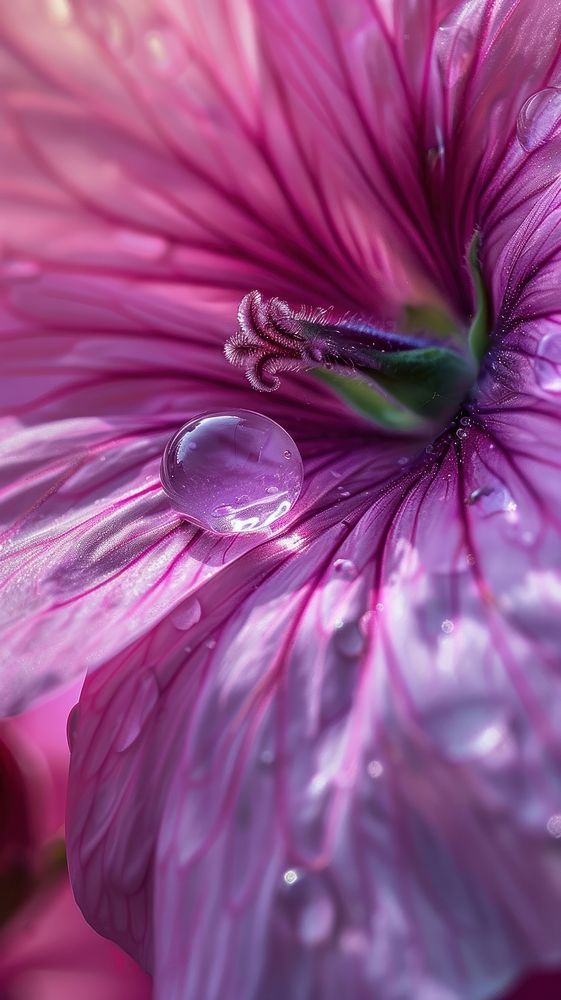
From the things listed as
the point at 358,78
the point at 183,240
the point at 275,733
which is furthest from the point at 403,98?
the point at 275,733

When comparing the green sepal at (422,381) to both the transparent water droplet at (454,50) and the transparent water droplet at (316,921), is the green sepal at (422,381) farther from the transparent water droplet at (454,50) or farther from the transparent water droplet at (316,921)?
the transparent water droplet at (316,921)

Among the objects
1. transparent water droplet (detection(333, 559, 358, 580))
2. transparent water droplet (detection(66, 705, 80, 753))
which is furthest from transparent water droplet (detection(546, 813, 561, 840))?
transparent water droplet (detection(66, 705, 80, 753))

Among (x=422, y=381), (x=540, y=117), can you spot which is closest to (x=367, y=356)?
(x=422, y=381)

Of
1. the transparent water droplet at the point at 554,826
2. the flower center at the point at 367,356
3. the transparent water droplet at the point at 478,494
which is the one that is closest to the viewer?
the transparent water droplet at the point at 554,826

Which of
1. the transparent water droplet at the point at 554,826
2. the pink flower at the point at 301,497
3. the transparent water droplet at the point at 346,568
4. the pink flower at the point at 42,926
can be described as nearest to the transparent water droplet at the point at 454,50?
the pink flower at the point at 301,497

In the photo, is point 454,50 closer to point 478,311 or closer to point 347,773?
point 478,311

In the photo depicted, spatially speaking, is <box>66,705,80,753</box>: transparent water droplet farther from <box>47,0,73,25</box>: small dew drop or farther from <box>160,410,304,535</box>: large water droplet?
<box>47,0,73,25</box>: small dew drop

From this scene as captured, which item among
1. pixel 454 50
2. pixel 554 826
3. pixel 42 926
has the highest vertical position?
pixel 454 50
